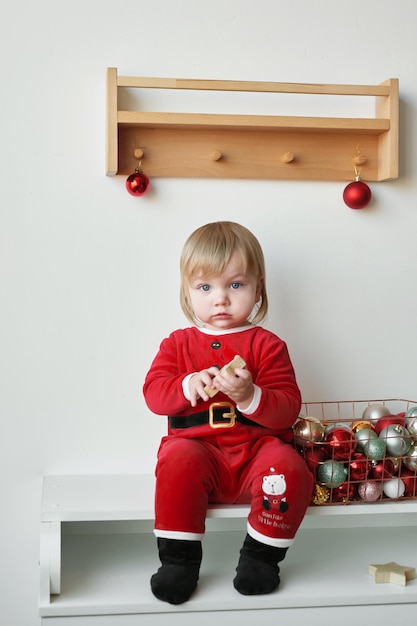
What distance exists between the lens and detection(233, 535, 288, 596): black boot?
118 centimetres

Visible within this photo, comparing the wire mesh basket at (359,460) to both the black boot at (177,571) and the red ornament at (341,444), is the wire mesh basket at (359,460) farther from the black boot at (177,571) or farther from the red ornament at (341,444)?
the black boot at (177,571)

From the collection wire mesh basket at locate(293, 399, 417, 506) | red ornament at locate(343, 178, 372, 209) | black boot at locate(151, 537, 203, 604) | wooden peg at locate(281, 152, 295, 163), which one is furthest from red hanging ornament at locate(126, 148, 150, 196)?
black boot at locate(151, 537, 203, 604)

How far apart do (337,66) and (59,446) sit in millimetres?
810

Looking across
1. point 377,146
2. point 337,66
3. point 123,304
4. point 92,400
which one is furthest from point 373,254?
point 92,400

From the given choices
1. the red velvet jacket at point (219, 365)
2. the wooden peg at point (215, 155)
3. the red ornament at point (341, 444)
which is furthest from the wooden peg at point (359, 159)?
the red ornament at point (341, 444)

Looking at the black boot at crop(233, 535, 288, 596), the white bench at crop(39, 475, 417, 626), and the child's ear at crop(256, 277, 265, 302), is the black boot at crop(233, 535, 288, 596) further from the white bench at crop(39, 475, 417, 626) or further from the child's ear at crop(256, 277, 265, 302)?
the child's ear at crop(256, 277, 265, 302)

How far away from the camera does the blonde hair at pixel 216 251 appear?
4.27 ft

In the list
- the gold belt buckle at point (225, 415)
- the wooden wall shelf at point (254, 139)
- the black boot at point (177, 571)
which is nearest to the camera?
the black boot at point (177, 571)

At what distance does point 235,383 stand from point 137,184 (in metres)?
0.41

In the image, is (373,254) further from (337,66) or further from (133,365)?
(133,365)

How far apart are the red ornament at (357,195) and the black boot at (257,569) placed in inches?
23.5

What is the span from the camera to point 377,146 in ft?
4.93

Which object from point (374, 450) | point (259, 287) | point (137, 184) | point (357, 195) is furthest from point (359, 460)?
point (137, 184)

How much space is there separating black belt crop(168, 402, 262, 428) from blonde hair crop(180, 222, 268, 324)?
194 mm
